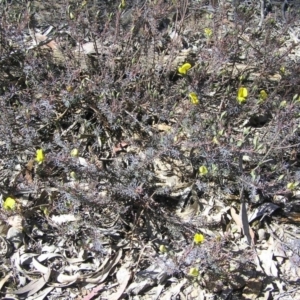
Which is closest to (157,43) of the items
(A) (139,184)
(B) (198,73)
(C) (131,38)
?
(C) (131,38)

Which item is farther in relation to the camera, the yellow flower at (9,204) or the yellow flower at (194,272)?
the yellow flower at (9,204)

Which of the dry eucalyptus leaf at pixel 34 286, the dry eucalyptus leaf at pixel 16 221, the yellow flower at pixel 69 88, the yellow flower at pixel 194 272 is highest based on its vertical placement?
the yellow flower at pixel 69 88

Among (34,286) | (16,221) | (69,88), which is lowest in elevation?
(34,286)

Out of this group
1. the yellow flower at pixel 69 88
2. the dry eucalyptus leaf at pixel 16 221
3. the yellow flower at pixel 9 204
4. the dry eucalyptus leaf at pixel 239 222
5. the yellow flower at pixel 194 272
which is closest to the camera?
the yellow flower at pixel 194 272

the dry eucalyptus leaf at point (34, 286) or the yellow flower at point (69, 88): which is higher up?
the yellow flower at point (69, 88)

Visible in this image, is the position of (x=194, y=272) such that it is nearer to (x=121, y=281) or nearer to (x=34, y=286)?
(x=121, y=281)

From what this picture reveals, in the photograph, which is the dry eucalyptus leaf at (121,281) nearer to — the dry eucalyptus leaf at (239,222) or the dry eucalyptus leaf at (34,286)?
the dry eucalyptus leaf at (34,286)

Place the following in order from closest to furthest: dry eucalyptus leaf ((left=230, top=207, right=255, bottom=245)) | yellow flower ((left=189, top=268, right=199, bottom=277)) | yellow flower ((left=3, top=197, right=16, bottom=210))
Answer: yellow flower ((left=189, top=268, right=199, bottom=277))
yellow flower ((left=3, top=197, right=16, bottom=210))
dry eucalyptus leaf ((left=230, top=207, right=255, bottom=245))

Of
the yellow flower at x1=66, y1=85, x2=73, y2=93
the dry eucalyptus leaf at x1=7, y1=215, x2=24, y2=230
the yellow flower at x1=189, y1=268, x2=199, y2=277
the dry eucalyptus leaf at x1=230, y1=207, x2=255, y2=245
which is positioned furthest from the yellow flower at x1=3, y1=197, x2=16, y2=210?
the dry eucalyptus leaf at x1=230, y1=207, x2=255, y2=245

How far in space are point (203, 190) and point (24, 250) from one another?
4.14ft

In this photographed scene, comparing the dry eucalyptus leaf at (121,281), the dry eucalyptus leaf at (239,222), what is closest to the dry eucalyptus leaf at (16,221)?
the dry eucalyptus leaf at (121,281)

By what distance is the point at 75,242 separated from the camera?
324 centimetres

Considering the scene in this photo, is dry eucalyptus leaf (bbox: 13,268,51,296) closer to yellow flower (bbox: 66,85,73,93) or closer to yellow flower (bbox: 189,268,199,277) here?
yellow flower (bbox: 189,268,199,277)

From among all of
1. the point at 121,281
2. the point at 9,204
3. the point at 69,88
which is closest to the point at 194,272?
the point at 121,281
